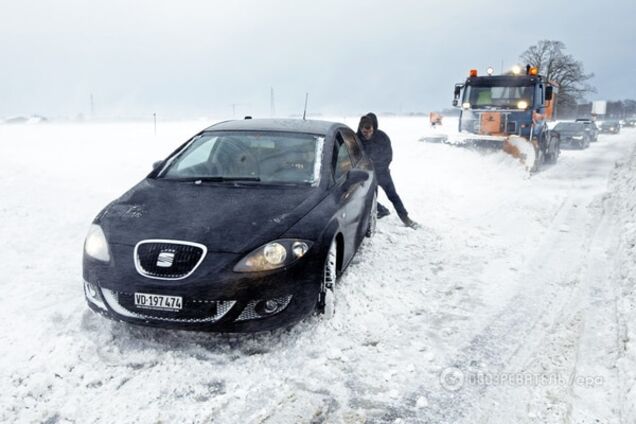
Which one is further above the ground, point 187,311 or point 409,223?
point 187,311

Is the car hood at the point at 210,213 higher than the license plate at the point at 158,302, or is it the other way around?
the car hood at the point at 210,213

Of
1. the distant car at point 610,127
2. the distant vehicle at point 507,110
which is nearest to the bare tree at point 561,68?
the distant car at point 610,127

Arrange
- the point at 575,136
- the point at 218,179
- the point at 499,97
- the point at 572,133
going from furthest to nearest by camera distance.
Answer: the point at 572,133 → the point at 575,136 → the point at 499,97 → the point at 218,179

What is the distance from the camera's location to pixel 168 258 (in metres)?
3.15

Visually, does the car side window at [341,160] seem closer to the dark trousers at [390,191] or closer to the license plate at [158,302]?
the license plate at [158,302]

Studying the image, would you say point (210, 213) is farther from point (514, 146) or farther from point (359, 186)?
point (514, 146)

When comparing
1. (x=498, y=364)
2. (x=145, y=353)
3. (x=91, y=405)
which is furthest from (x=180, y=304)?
(x=498, y=364)

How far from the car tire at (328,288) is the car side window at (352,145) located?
70.6 inches

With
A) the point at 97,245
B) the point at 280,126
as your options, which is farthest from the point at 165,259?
the point at 280,126

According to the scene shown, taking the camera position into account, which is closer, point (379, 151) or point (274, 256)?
point (274, 256)

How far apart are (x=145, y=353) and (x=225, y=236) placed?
0.95m

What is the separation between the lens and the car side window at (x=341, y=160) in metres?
4.57

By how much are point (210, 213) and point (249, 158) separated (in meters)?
1.11

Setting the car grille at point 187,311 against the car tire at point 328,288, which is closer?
the car grille at point 187,311
